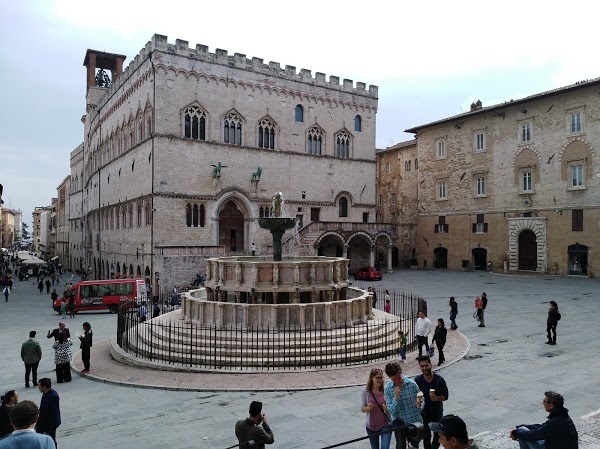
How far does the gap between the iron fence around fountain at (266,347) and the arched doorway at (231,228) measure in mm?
22714

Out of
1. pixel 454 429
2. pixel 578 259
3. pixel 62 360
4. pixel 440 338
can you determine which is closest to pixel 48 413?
pixel 62 360

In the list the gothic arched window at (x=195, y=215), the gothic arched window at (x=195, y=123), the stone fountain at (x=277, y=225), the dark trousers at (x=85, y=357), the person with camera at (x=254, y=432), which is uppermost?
the gothic arched window at (x=195, y=123)

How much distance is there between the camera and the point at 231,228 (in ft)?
120

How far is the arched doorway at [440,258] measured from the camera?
142ft

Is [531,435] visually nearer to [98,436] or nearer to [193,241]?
[98,436]

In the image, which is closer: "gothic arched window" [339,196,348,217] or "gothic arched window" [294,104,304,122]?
"gothic arched window" [294,104,304,122]

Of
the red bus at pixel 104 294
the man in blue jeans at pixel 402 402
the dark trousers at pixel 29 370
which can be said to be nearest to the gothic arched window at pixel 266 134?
the red bus at pixel 104 294

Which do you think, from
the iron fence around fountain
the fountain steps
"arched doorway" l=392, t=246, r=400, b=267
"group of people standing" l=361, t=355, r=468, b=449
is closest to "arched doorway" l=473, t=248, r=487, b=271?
"arched doorway" l=392, t=246, r=400, b=267

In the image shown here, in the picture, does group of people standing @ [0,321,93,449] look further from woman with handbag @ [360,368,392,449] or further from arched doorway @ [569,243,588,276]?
arched doorway @ [569,243,588,276]

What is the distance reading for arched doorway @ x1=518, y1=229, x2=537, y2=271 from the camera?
120 feet

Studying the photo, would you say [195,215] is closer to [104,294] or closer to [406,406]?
[104,294]

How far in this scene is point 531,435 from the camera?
4.81 m

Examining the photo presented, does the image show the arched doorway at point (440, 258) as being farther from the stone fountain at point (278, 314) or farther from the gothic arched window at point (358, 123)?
the stone fountain at point (278, 314)

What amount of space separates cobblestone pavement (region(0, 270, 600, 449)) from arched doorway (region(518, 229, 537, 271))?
21224 millimetres
